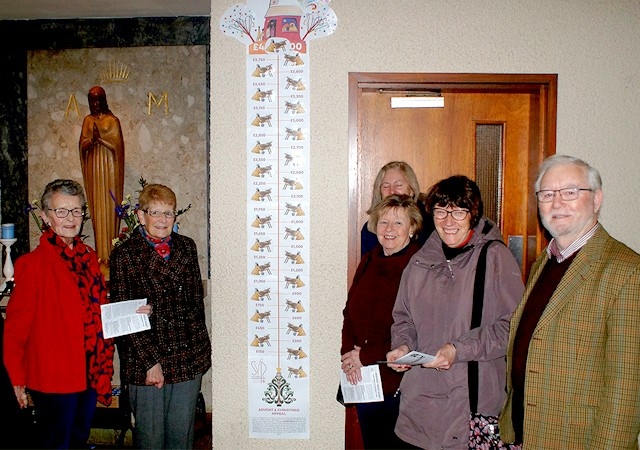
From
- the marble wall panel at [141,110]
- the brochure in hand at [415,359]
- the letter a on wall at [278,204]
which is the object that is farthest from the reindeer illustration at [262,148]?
the brochure in hand at [415,359]

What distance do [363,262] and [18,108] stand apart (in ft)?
9.74

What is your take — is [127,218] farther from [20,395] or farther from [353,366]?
[353,366]

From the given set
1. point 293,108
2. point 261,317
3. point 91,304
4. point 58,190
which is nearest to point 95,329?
point 91,304

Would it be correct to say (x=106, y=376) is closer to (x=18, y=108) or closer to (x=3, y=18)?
(x=18, y=108)

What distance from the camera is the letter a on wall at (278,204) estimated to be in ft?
8.09

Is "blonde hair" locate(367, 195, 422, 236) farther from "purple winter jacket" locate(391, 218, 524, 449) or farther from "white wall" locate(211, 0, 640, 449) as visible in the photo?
"white wall" locate(211, 0, 640, 449)

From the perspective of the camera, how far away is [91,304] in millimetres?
2205

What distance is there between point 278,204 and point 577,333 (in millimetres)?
1521

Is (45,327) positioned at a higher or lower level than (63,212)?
lower

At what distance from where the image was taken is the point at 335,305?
2523 millimetres

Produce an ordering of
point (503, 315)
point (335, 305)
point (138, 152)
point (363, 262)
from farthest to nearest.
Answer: point (138, 152)
point (335, 305)
point (363, 262)
point (503, 315)

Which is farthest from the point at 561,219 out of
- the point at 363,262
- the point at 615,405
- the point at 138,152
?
the point at 138,152

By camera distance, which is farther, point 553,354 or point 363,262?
point 363,262

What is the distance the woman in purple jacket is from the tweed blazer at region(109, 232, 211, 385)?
1.00m
